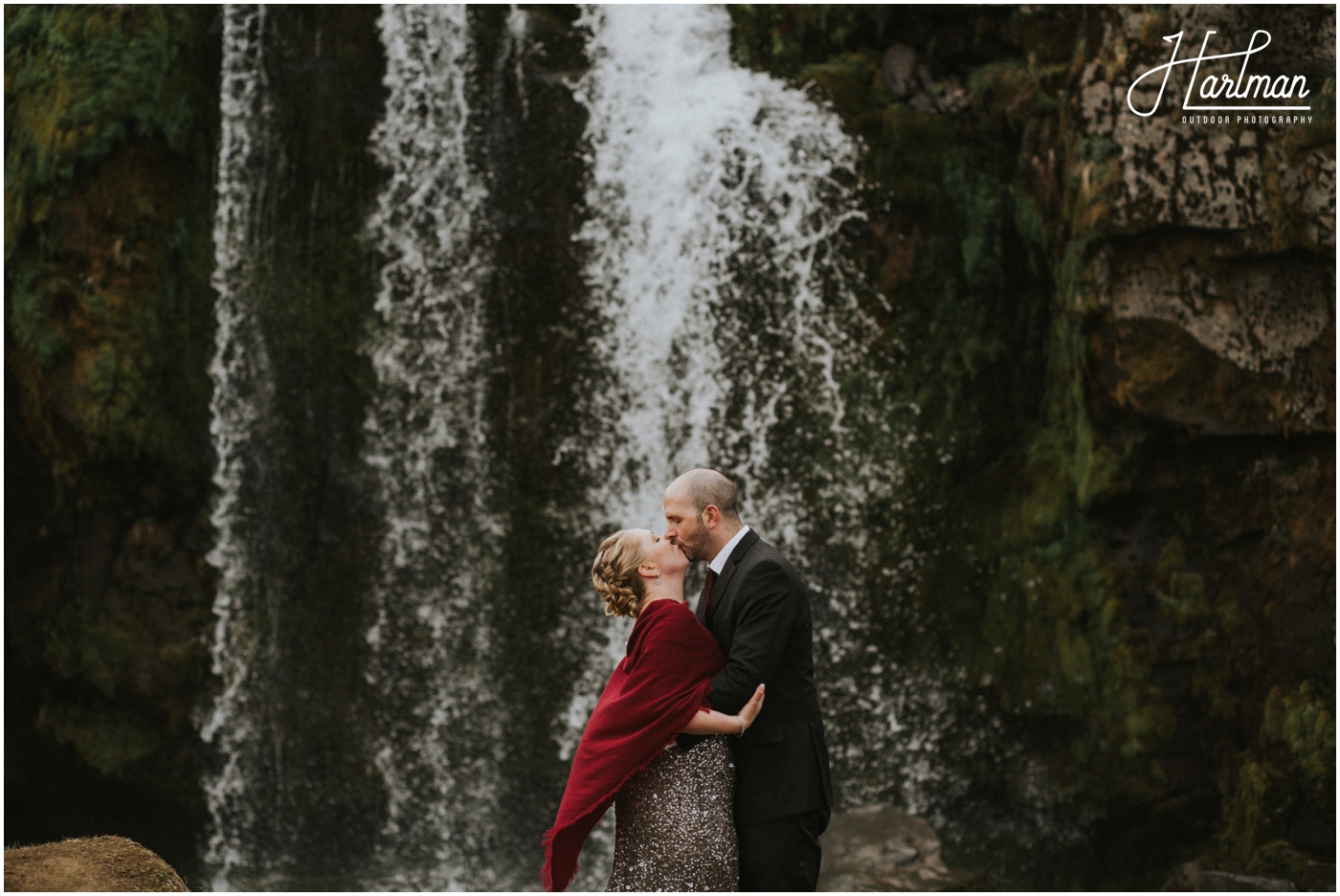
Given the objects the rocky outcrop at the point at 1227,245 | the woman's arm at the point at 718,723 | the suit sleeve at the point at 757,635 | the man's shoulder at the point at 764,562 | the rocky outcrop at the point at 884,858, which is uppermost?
the rocky outcrop at the point at 1227,245

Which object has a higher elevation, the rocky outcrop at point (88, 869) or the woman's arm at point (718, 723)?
the woman's arm at point (718, 723)

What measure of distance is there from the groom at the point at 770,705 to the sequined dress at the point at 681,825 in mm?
96

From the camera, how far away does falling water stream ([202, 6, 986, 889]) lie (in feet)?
25.8

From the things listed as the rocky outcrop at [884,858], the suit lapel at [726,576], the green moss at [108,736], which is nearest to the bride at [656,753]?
the suit lapel at [726,576]

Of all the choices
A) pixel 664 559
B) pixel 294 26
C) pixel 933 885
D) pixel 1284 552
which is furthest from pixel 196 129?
pixel 1284 552

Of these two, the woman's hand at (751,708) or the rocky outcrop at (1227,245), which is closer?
the woman's hand at (751,708)

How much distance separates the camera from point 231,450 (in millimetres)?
8234

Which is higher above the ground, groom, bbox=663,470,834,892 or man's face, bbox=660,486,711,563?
man's face, bbox=660,486,711,563

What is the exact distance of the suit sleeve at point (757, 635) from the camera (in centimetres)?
354

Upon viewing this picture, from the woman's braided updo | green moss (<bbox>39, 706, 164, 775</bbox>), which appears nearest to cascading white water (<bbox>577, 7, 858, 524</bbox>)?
green moss (<bbox>39, 706, 164, 775</bbox>)

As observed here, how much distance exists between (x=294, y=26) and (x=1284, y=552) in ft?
24.7

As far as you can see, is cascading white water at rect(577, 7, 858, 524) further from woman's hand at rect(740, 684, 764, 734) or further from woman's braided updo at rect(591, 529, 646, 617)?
woman's hand at rect(740, 684, 764, 734)

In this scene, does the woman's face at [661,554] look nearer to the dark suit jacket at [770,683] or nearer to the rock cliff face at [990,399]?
the dark suit jacket at [770,683]

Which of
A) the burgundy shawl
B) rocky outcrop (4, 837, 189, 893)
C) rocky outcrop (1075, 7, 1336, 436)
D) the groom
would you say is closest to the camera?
the burgundy shawl
